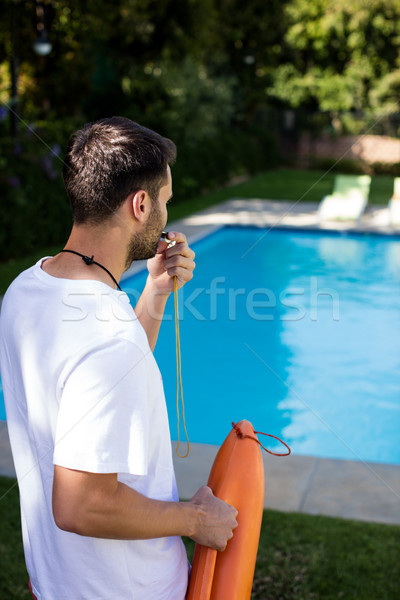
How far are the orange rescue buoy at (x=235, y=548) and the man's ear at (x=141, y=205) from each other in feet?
2.15

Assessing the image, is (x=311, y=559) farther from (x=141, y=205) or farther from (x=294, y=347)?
(x=294, y=347)

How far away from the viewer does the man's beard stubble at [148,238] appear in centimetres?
131

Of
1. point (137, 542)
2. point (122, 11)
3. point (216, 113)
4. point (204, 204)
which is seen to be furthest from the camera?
point (216, 113)

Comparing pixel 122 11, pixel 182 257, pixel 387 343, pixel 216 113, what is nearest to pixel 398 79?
pixel 216 113

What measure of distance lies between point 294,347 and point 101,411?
5.86 meters

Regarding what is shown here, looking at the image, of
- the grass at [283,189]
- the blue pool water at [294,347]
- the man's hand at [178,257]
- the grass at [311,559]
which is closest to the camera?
the man's hand at [178,257]

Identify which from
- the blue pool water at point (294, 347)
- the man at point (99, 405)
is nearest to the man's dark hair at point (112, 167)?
the man at point (99, 405)

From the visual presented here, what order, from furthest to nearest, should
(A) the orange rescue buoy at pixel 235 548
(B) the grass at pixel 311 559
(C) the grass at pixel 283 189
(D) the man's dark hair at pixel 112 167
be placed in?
1. (C) the grass at pixel 283 189
2. (B) the grass at pixel 311 559
3. (A) the orange rescue buoy at pixel 235 548
4. (D) the man's dark hair at pixel 112 167

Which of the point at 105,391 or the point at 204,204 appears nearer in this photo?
the point at 105,391

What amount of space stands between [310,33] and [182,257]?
82.7ft

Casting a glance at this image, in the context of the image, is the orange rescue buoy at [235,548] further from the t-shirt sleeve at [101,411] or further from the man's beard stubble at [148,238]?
the man's beard stubble at [148,238]

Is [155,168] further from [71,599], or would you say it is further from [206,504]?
[71,599]

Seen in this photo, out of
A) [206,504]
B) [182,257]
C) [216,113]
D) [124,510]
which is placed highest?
[182,257]

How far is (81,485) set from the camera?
1087 mm
